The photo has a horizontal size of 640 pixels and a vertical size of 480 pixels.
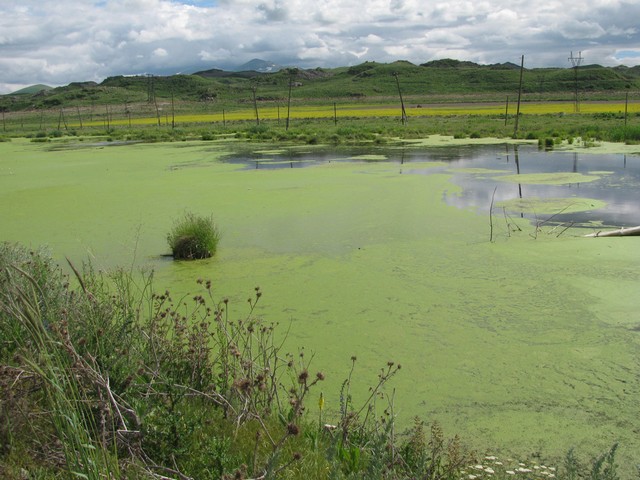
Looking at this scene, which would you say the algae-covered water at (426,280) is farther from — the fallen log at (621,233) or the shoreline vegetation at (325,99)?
the shoreline vegetation at (325,99)

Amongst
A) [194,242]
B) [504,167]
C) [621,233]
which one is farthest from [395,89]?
[194,242]

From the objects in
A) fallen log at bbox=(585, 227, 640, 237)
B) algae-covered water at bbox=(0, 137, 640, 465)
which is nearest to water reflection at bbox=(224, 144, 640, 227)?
algae-covered water at bbox=(0, 137, 640, 465)

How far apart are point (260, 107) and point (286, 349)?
5830 cm

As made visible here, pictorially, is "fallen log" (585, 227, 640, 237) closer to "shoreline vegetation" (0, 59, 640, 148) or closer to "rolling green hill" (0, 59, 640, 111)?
"shoreline vegetation" (0, 59, 640, 148)

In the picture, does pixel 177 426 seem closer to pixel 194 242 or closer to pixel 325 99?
pixel 194 242

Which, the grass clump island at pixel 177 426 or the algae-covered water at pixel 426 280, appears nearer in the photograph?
the grass clump island at pixel 177 426

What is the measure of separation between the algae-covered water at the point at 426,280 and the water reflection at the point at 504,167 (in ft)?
0.38

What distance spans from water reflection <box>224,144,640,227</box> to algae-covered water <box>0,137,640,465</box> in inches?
4.6

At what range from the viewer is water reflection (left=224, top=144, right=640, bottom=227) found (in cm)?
815

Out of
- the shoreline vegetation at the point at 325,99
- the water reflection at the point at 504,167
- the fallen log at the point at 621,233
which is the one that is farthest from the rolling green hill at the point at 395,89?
the fallen log at the point at 621,233

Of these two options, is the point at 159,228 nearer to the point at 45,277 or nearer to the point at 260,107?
the point at 45,277

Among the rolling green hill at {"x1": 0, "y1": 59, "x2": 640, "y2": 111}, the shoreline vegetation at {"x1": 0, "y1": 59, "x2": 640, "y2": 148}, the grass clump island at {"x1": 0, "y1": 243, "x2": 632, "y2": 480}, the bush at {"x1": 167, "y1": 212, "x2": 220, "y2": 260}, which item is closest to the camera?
the grass clump island at {"x1": 0, "y1": 243, "x2": 632, "y2": 480}

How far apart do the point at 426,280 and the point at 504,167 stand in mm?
8499

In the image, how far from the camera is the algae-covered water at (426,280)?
9.64ft
